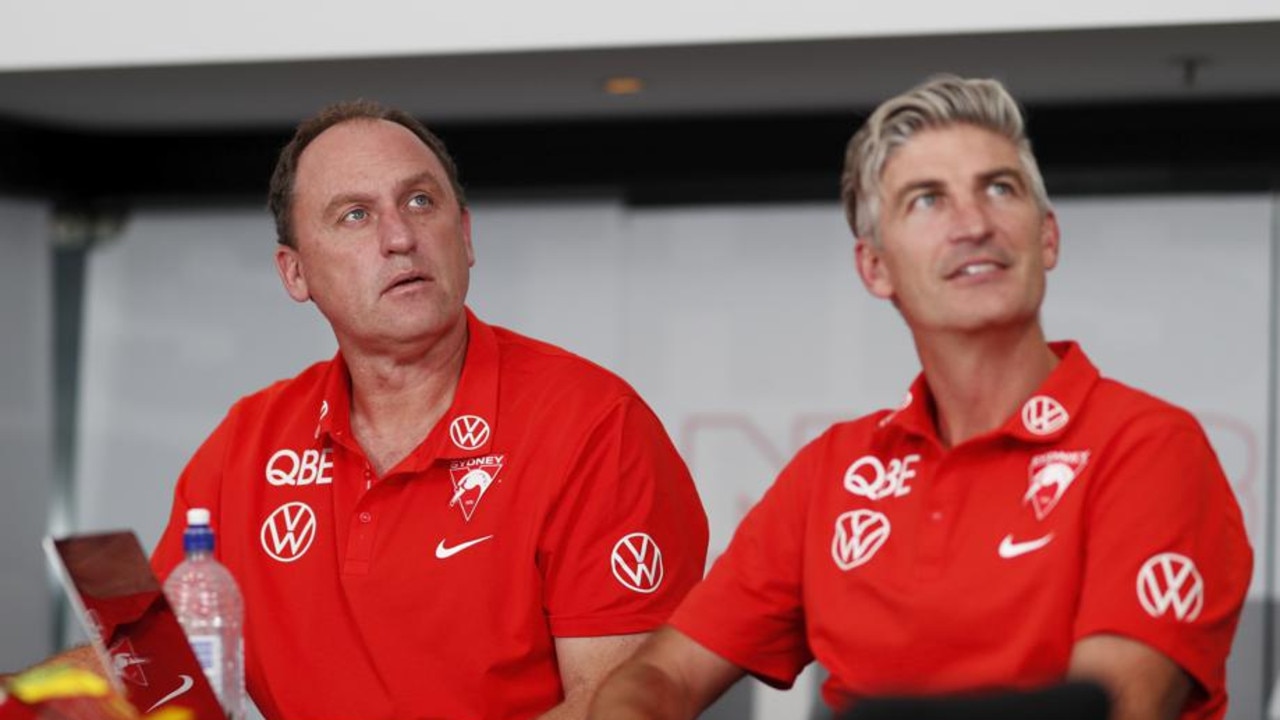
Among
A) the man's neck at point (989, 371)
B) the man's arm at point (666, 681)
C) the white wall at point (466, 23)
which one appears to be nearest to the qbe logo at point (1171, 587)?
the man's neck at point (989, 371)

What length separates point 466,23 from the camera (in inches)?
149

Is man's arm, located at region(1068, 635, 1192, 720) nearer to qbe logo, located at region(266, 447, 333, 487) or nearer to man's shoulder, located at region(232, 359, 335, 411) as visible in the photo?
qbe logo, located at region(266, 447, 333, 487)

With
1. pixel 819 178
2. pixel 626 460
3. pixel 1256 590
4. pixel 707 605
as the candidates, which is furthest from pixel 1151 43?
pixel 707 605

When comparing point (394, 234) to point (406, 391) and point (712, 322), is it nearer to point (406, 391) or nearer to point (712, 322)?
point (406, 391)

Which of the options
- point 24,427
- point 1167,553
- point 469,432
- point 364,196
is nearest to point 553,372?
point 469,432

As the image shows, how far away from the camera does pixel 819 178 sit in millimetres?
4453

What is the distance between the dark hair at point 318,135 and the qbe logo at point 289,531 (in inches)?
16.9

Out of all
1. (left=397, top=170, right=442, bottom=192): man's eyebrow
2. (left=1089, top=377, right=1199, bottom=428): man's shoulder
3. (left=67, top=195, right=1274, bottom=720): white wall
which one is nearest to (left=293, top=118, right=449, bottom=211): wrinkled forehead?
(left=397, top=170, right=442, bottom=192): man's eyebrow

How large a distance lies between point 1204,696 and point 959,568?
0.27 m

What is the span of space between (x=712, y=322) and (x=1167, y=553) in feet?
8.78

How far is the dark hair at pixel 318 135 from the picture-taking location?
2.73 metres

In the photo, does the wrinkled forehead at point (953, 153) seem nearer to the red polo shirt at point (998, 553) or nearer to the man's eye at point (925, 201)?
the man's eye at point (925, 201)

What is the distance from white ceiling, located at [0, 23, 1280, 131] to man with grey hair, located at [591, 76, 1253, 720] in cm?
166

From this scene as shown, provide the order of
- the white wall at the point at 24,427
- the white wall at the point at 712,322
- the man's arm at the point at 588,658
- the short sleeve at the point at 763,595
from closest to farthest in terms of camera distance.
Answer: the short sleeve at the point at 763,595 → the man's arm at the point at 588,658 → the white wall at the point at 712,322 → the white wall at the point at 24,427
